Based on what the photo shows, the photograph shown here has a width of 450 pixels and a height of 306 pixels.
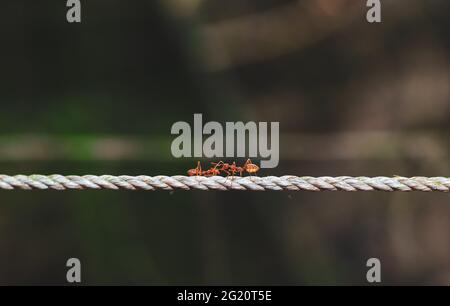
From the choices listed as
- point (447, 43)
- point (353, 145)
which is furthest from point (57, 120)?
point (447, 43)

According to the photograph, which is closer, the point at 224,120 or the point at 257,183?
the point at 257,183

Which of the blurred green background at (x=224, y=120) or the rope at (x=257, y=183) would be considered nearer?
the rope at (x=257, y=183)

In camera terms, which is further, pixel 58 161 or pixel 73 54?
pixel 73 54

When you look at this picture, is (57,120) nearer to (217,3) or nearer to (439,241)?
(217,3)

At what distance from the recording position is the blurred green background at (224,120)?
315cm

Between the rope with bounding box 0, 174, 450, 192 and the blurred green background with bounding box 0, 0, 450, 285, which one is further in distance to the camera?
the blurred green background with bounding box 0, 0, 450, 285

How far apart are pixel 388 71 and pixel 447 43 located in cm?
29

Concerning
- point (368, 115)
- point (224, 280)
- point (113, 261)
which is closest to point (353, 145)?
point (368, 115)

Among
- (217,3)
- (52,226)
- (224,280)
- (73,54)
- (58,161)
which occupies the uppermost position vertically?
(217,3)

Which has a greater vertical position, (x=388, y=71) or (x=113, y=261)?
(x=388, y=71)

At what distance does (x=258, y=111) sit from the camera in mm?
3379

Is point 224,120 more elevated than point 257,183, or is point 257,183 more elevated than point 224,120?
point 224,120

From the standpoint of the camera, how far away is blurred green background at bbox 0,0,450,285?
3.15 metres

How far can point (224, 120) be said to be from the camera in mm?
3217
